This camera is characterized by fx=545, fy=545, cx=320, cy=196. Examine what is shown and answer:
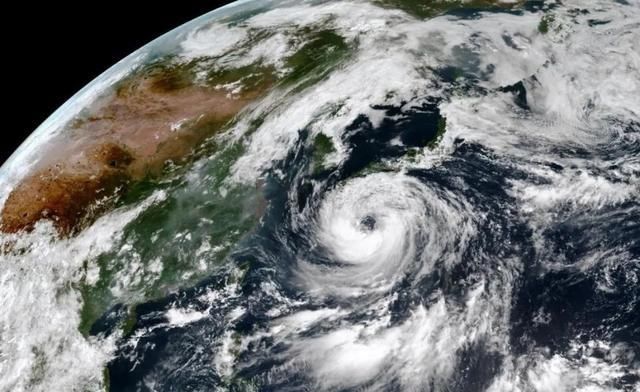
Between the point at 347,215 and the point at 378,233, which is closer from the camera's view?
the point at 378,233

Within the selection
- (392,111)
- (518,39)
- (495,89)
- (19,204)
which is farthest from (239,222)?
(518,39)

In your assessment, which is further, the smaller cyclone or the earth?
the smaller cyclone

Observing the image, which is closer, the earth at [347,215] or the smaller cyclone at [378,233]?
the earth at [347,215]

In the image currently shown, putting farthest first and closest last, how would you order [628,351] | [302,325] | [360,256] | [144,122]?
[144,122] < [360,256] < [302,325] < [628,351]

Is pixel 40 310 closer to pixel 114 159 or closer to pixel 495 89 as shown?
pixel 114 159
